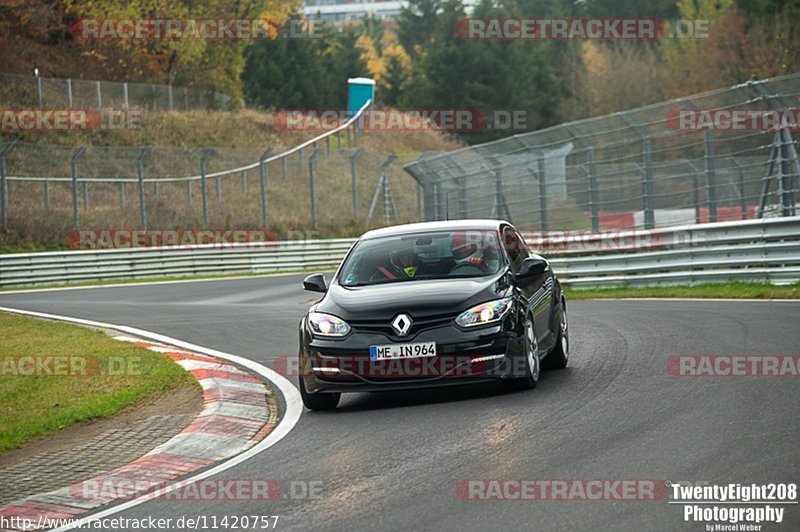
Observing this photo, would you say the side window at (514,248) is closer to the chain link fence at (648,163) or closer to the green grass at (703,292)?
the chain link fence at (648,163)

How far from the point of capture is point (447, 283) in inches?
406

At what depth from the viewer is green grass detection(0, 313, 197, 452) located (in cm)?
1037

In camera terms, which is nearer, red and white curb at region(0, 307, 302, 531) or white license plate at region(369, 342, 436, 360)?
red and white curb at region(0, 307, 302, 531)

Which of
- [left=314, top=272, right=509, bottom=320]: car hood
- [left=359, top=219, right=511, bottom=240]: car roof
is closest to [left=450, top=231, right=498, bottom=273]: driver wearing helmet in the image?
[left=359, top=219, right=511, bottom=240]: car roof

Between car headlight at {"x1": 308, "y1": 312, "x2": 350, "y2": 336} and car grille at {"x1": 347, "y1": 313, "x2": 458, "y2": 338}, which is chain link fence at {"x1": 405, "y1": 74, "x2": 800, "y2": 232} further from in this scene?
car grille at {"x1": 347, "y1": 313, "x2": 458, "y2": 338}

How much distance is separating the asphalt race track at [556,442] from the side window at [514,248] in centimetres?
102

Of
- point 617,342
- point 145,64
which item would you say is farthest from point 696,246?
point 145,64

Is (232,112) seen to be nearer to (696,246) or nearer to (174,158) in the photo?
(174,158)

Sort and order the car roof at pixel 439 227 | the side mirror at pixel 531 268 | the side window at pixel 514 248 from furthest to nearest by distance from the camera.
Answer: the car roof at pixel 439 227 < the side window at pixel 514 248 < the side mirror at pixel 531 268

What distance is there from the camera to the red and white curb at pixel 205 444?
730 centimetres

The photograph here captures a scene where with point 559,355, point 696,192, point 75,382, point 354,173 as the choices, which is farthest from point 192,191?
point 559,355

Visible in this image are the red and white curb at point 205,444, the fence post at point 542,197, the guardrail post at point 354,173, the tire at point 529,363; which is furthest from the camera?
the guardrail post at point 354,173

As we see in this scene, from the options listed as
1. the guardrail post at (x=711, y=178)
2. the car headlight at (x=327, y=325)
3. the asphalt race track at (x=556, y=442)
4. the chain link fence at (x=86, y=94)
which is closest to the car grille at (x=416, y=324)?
the car headlight at (x=327, y=325)

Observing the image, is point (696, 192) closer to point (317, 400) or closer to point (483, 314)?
point (483, 314)
